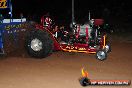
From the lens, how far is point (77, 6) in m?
26.4

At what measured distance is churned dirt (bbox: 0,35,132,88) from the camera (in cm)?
878

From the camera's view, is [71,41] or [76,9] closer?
[71,41]

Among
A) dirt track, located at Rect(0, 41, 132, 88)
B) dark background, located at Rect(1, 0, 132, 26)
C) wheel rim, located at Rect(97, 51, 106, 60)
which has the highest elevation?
dark background, located at Rect(1, 0, 132, 26)

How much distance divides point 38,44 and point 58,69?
5.68ft

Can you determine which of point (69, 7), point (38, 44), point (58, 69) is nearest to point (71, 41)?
point (38, 44)

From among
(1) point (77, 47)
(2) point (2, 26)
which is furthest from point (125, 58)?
(2) point (2, 26)

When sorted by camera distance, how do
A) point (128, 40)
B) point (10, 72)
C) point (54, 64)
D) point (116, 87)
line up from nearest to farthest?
1. point (116, 87)
2. point (10, 72)
3. point (54, 64)
4. point (128, 40)

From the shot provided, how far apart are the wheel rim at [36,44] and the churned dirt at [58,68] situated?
37 centimetres

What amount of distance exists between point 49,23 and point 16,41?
1.27 metres

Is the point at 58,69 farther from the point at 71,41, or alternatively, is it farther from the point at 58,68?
the point at 71,41

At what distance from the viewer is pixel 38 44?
37.9 ft

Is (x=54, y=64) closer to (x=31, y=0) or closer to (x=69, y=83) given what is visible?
(x=69, y=83)

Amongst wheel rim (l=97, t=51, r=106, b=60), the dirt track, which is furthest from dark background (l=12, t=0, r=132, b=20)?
wheel rim (l=97, t=51, r=106, b=60)

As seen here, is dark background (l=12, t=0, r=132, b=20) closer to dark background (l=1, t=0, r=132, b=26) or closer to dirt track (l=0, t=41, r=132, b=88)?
dark background (l=1, t=0, r=132, b=26)
